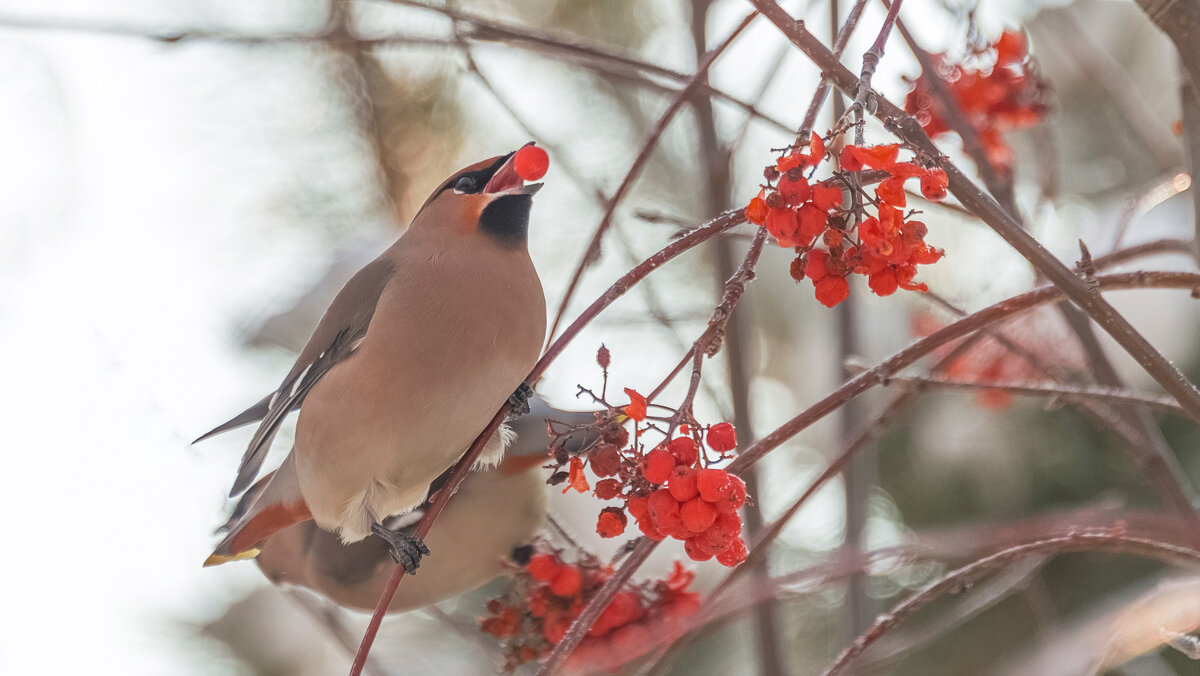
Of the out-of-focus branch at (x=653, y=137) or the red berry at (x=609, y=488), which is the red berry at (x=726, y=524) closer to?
the red berry at (x=609, y=488)

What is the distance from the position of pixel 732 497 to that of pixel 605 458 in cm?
15

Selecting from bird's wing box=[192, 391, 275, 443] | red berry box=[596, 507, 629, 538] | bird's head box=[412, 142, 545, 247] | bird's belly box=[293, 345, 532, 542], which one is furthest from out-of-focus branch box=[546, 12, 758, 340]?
bird's wing box=[192, 391, 275, 443]

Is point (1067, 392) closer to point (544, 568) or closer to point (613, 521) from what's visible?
point (613, 521)

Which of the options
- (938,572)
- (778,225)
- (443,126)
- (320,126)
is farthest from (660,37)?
(778,225)

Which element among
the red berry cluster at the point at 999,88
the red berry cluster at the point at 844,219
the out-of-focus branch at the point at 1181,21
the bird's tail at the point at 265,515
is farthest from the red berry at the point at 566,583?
the out-of-focus branch at the point at 1181,21

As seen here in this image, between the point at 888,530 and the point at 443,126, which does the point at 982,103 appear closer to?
the point at 888,530

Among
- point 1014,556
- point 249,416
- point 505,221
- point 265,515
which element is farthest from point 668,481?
point 249,416

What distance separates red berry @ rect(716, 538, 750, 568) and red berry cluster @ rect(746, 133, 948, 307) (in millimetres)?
283

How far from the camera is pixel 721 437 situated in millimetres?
1259

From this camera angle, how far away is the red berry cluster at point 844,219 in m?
1.03

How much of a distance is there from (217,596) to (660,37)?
1.88 m

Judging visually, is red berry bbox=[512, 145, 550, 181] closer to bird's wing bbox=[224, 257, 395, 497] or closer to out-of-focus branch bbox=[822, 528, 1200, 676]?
bird's wing bbox=[224, 257, 395, 497]

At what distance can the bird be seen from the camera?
187cm

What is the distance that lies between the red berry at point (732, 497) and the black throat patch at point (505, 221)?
95 cm
